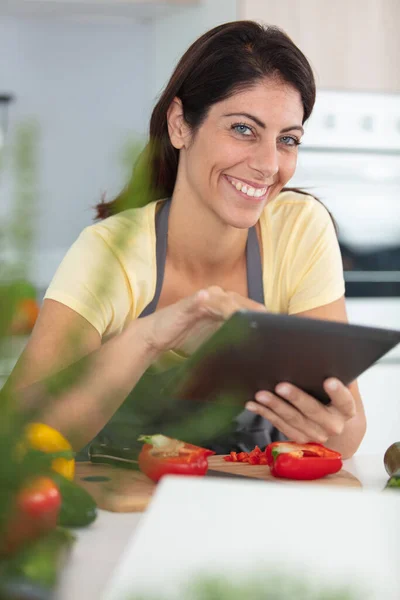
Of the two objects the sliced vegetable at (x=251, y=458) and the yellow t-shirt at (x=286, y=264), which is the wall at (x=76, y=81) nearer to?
the yellow t-shirt at (x=286, y=264)

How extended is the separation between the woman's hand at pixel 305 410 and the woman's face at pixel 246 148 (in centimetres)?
47

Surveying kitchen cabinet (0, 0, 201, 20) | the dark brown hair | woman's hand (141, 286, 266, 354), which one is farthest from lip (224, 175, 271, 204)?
kitchen cabinet (0, 0, 201, 20)

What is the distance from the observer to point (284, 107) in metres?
1.60

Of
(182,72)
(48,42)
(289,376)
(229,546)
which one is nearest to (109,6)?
(48,42)

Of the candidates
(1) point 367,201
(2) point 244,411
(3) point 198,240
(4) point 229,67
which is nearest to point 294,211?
(3) point 198,240

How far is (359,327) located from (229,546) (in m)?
0.74

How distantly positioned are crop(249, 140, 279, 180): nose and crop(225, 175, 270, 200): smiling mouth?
0.04 metres

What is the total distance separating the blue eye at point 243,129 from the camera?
63.2 inches

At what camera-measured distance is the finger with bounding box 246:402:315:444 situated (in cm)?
126

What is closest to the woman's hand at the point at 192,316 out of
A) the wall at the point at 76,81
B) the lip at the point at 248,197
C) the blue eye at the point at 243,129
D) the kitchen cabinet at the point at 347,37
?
the lip at the point at 248,197

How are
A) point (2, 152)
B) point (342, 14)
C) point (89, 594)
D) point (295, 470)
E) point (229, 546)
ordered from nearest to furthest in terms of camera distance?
point (2, 152) < point (229, 546) < point (89, 594) < point (295, 470) < point (342, 14)

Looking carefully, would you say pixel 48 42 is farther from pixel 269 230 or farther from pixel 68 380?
pixel 68 380

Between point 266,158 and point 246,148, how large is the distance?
1.8 inches

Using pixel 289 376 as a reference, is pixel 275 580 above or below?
above
